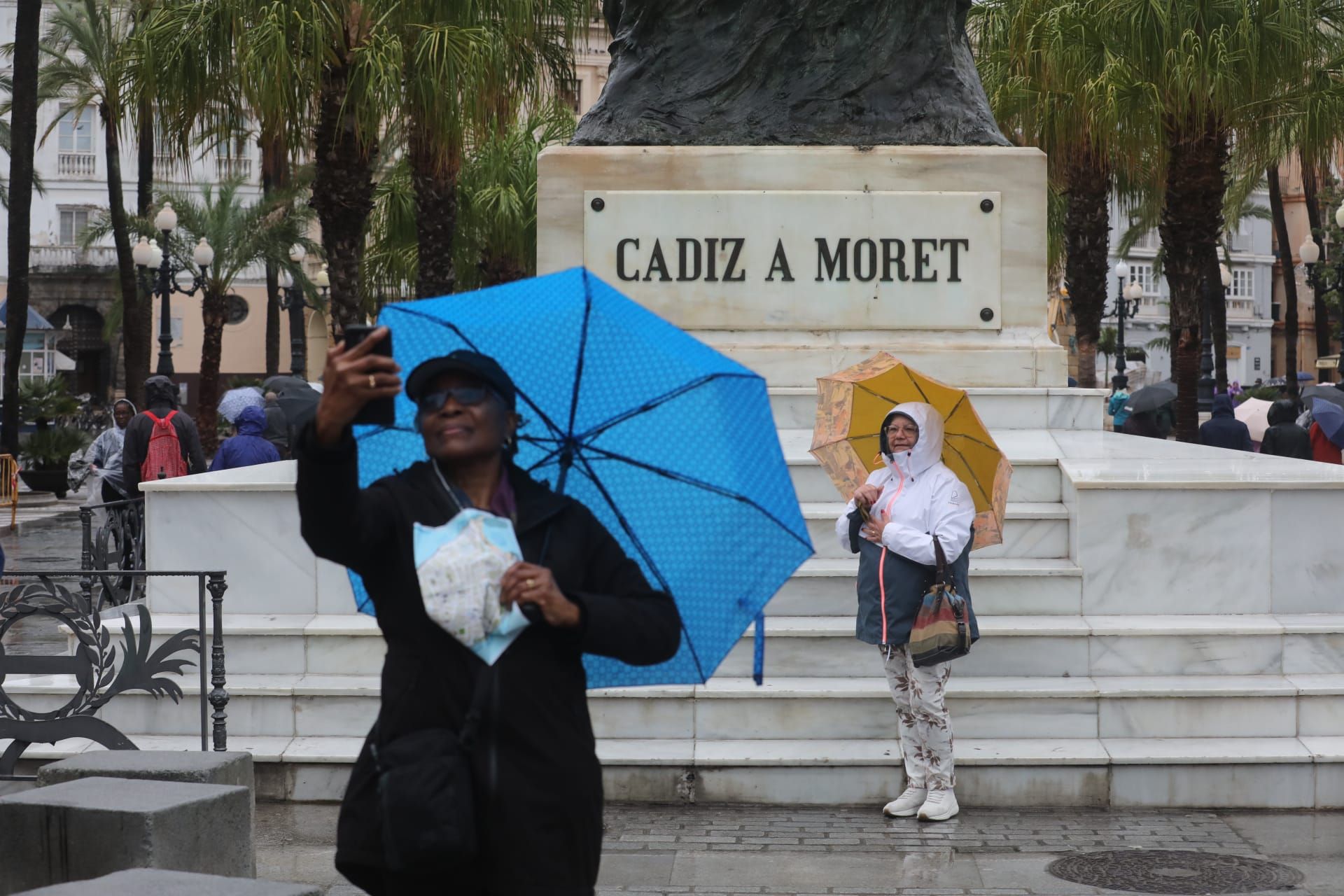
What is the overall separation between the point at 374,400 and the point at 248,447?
10.6 meters

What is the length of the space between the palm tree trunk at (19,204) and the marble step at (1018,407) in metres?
19.3

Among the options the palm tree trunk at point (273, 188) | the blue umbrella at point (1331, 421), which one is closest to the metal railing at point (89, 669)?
the blue umbrella at point (1331, 421)

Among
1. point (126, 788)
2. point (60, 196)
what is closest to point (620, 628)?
point (126, 788)

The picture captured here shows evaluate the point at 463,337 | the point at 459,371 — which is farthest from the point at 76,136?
the point at 459,371

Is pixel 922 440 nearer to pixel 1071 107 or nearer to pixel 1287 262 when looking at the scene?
pixel 1071 107

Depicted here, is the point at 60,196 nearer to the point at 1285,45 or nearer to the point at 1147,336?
the point at 1147,336

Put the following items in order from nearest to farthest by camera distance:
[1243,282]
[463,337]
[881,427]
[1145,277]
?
1. [463,337]
2. [881,427]
3. [1145,277]
4. [1243,282]

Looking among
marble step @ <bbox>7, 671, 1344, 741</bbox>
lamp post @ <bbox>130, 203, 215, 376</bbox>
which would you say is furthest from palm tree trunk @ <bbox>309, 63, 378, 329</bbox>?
lamp post @ <bbox>130, 203, 215, 376</bbox>

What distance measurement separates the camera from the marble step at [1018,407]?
10516 millimetres

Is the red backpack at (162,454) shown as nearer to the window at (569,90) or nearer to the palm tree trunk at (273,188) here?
the window at (569,90)

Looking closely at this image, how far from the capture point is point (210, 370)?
120 ft

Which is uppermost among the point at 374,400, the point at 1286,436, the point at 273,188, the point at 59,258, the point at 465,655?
the point at 59,258

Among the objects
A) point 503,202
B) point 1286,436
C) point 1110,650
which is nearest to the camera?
point 1110,650

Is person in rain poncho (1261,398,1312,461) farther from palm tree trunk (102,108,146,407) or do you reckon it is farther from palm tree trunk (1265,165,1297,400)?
palm tree trunk (102,108,146,407)
